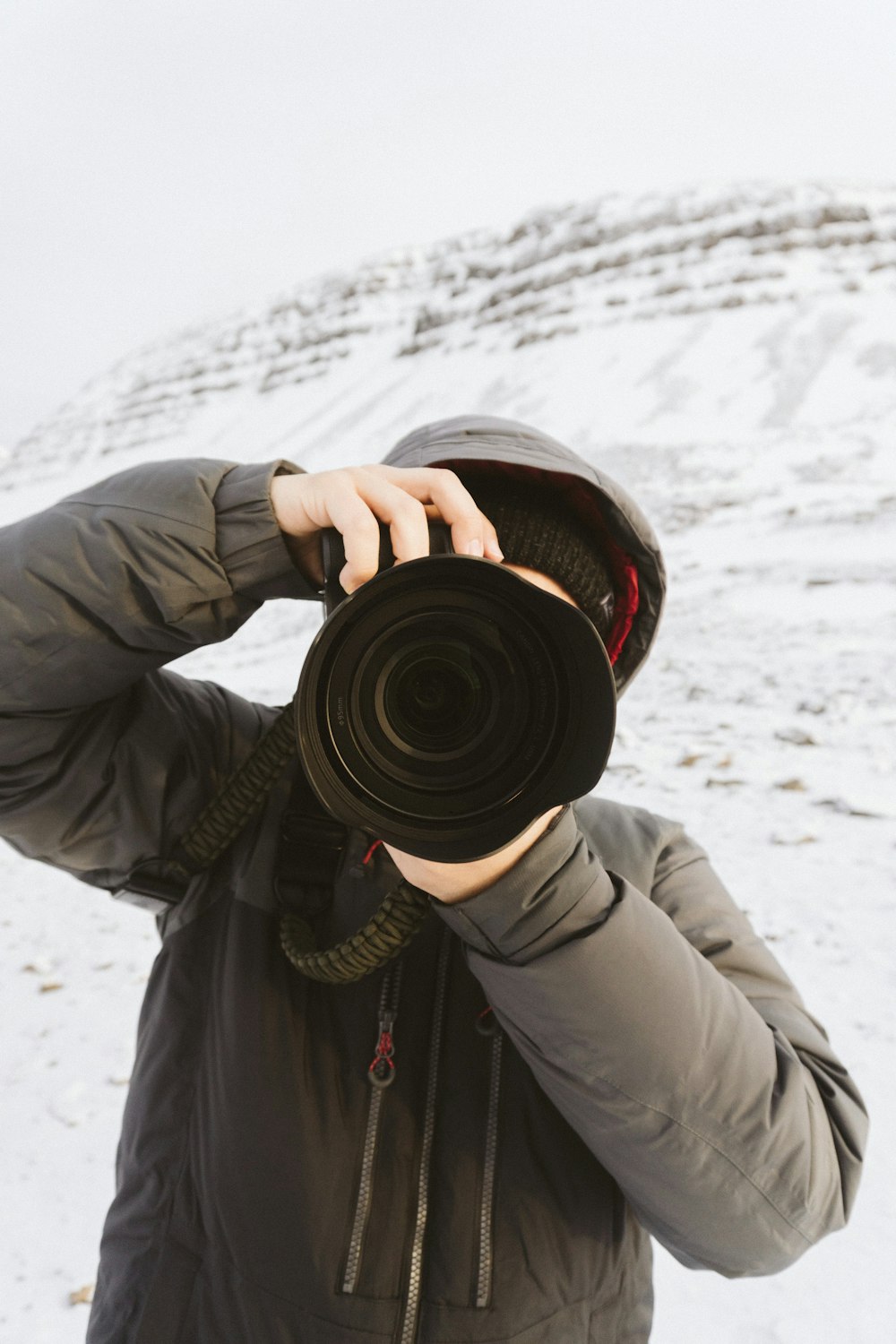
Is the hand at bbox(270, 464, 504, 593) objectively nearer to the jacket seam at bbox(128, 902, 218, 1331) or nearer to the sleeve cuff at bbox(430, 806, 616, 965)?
the sleeve cuff at bbox(430, 806, 616, 965)

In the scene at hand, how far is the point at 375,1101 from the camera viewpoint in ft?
2.73

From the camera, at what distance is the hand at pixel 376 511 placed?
776mm

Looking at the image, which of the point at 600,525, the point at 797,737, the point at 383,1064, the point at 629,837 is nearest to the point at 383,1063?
the point at 383,1064

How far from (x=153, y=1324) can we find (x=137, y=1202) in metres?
0.10

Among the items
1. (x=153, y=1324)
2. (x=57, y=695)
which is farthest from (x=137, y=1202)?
(x=57, y=695)

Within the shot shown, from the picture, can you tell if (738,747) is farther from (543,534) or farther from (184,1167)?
(184,1167)

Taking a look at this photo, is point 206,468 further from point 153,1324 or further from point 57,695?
point 153,1324

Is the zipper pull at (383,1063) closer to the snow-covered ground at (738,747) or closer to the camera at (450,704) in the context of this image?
the camera at (450,704)

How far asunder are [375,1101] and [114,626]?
0.52m

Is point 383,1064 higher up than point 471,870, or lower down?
lower down

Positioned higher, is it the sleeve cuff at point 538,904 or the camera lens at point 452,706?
the camera lens at point 452,706

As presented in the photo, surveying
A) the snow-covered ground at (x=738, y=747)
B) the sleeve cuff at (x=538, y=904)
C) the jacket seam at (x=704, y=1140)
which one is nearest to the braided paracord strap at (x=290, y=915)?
the sleeve cuff at (x=538, y=904)

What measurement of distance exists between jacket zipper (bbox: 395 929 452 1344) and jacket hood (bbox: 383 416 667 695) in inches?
14.3

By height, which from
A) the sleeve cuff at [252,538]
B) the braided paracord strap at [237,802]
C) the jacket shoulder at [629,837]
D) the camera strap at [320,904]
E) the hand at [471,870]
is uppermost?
the sleeve cuff at [252,538]
